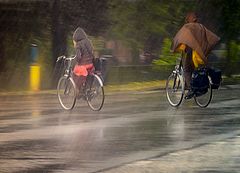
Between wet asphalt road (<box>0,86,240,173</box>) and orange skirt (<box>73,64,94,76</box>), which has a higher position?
orange skirt (<box>73,64,94,76</box>)

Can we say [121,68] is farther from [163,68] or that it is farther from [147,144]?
[147,144]

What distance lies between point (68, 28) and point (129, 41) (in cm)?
922

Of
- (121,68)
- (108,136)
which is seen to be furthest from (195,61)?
(121,68)

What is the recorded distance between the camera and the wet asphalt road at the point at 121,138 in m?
9.10

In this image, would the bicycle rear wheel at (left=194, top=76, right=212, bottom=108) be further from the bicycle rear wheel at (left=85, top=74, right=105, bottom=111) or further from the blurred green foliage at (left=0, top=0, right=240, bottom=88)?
the blurred green foliage at (left=0, top=0, right=240, bottom=88)

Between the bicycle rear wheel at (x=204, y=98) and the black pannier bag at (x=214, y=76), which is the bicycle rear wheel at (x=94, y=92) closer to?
the bicycle rear wheel at (x=204, y=98)

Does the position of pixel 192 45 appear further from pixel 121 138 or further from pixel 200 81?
pixel 121 138

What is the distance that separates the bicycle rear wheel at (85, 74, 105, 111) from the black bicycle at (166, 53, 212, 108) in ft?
5.75

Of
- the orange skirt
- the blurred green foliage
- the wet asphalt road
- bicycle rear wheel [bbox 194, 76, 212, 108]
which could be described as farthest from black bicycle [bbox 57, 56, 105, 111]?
the blurred green foliage

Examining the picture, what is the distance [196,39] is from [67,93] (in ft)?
10.5

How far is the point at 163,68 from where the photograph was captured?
33.8 meters

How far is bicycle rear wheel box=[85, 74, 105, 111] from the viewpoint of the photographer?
16.9 metres

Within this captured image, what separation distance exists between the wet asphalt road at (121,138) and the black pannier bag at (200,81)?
0.42 m

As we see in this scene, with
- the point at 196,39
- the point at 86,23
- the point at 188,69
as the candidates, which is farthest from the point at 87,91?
the point at 86,23
